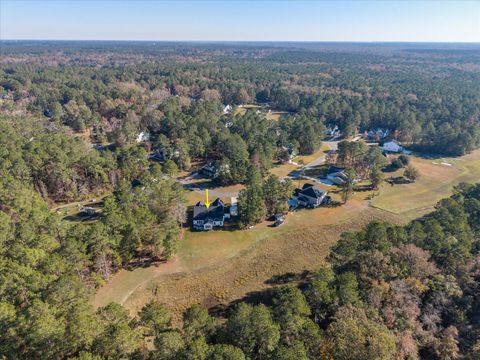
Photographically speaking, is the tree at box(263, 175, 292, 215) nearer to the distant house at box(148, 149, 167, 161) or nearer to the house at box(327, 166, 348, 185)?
the house at box(327, 166, 348, 185)

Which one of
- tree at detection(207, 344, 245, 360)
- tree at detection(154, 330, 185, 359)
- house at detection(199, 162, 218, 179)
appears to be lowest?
house at detection(199, 162, 218, 179)

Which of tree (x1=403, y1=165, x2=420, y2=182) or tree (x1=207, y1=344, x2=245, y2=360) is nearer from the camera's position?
tree (x1=207, y1=344, x2=245, y2=360)

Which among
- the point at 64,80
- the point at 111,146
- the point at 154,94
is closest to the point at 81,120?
the point at 111,146

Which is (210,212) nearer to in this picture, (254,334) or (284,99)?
(254,334)

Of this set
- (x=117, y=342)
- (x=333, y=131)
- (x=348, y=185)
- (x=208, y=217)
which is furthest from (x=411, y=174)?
(x=117, y=342)

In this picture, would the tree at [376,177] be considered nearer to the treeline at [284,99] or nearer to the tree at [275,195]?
the tree at [275,195]

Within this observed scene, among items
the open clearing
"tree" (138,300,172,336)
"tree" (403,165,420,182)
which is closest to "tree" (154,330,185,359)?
"tree" (138,300,172,336)

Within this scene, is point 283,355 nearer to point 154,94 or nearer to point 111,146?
point 111,146

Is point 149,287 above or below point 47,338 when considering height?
below
